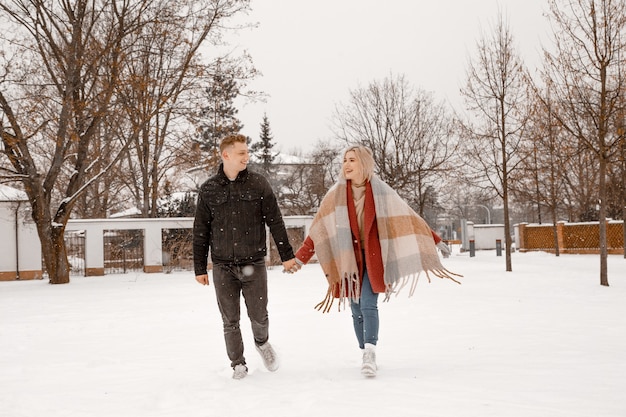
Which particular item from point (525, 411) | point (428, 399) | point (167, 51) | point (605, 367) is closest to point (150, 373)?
point (428, 399)

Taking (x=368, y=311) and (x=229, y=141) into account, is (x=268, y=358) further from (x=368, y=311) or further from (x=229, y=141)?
(x=229, y=141)

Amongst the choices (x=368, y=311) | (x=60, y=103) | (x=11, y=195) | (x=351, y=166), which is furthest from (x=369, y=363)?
(x=11, y=195)

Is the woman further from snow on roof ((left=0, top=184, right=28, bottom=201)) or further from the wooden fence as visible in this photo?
the wooden fence

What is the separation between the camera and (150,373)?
4.93 m

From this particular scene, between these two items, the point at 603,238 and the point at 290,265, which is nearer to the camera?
the point at 290,265

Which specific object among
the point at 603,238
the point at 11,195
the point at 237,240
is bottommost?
the point at 603,238

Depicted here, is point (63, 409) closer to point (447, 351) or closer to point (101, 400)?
point (101, 400)

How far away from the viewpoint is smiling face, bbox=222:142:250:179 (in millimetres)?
4637

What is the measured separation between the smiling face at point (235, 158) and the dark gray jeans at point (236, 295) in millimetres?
783

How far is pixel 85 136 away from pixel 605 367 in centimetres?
1727

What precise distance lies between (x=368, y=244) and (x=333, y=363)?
1.15 m

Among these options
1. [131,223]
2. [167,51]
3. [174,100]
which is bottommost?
[131,223]

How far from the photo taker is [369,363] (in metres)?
4.32

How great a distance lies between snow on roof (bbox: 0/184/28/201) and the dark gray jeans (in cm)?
2109
